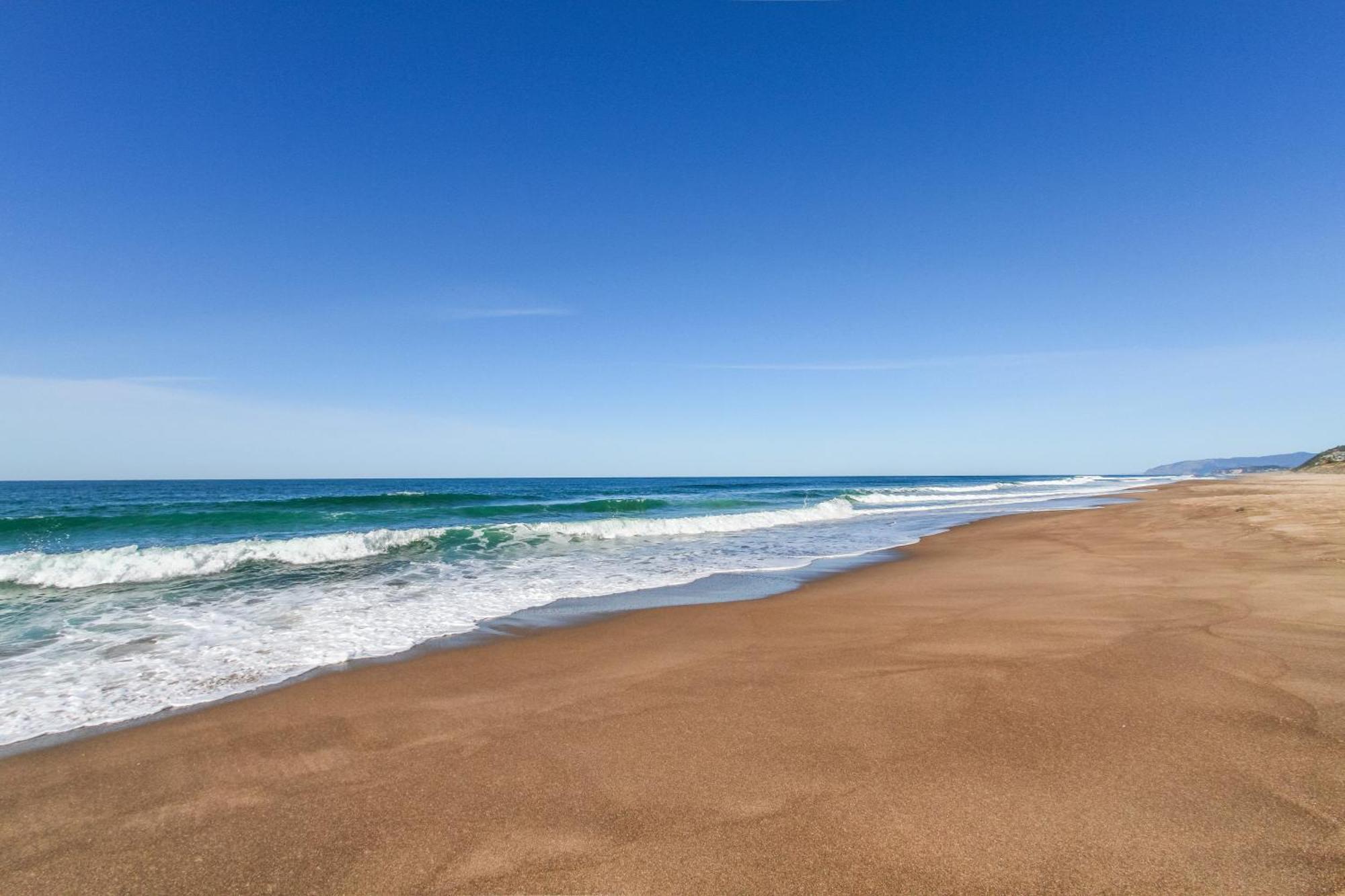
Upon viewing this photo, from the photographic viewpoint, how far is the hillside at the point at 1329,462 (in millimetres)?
63384

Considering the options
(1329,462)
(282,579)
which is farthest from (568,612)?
(1329,462)

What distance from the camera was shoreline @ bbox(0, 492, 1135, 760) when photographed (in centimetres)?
454

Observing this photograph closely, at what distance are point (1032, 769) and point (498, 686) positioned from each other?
3.97 meters

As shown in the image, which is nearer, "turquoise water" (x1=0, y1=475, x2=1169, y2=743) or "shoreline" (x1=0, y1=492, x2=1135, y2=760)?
"shoreline" (x1=0, y1=492, x2=1135, y2=760)

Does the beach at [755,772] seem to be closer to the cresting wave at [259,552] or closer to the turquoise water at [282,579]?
the turquoise water at [282,579]

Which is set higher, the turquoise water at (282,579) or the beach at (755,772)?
the beach at (755,772)

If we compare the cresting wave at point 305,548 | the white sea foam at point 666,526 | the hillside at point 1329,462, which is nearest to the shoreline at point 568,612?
the white sea foam at point 666,526

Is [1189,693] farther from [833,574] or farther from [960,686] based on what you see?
[833,574]

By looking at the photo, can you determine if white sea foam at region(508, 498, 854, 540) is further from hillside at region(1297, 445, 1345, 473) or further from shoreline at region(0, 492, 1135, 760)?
hillside at region(1297, 445, 1345, 473)

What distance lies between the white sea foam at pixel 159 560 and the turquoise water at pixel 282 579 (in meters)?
0.06

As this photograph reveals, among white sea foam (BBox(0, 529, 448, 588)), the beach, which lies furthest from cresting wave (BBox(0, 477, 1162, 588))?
the beach

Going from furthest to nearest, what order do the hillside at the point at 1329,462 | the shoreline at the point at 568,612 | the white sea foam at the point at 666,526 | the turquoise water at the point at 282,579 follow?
the hillside at the point at 1329,462 → the white sea foam at the point at 666,526 → the turquoise water at the point at 282,579 → the shoreline at the point at 568,612

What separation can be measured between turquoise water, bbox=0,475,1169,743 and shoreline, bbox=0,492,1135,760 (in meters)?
0.17

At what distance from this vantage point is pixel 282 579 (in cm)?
1165
